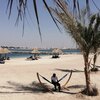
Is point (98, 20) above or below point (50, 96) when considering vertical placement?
above

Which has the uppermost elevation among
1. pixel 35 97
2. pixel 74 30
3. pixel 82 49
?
pixel 74 30

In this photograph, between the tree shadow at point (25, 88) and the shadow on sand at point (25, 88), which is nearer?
the shadow on sand at point (25, 88)

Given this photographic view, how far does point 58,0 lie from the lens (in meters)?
1.32

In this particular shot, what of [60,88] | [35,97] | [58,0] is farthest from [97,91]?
[58,0]

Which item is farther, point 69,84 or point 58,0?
point 69,84

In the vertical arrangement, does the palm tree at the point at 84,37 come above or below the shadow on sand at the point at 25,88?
above

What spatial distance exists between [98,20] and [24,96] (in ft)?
17.9

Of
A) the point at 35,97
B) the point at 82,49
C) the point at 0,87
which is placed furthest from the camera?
the point at 0,87

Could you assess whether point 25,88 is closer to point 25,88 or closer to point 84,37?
point 25,88

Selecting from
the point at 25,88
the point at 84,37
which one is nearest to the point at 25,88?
the point at 25,88

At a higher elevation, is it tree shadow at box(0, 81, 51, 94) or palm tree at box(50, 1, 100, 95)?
palm tree at box(50, 1, 100, 95)

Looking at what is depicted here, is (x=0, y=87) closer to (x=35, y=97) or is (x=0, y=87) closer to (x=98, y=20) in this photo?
(x=35, y=97)

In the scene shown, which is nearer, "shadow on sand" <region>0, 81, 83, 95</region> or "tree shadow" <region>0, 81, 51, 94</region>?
"shadow on sand" <region>0, 81, 83, 95</region>

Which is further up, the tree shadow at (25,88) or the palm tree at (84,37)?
the palm tree at (84,37)
